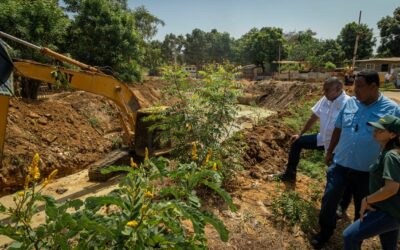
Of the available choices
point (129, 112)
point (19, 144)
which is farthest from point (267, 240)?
point (19, 144)

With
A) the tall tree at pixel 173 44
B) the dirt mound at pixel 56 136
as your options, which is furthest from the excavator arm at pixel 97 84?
the tall tree at pixel 173 44

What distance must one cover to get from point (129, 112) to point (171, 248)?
6160 mm

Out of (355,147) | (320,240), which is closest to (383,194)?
(355,147)

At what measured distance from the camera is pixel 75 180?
26.3 ft

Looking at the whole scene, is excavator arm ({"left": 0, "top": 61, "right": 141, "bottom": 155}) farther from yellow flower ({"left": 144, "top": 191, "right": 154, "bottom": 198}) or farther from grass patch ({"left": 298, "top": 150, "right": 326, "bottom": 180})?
yellow flower ({"left": 144, "top": 191, "right": 154, "bottom": 198})

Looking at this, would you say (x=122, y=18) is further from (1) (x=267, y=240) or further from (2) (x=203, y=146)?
(1) (x=267, y=240)

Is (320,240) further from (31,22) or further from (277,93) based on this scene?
(277,93)

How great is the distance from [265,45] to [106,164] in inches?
1643

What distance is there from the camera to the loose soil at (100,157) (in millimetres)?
4227

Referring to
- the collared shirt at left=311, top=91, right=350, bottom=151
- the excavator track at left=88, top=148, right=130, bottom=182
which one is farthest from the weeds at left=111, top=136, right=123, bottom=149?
the collared shirt at left=311, top=91, right=350, bottom=151

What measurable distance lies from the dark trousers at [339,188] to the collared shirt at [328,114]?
852mm

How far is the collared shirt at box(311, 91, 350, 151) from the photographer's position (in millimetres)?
4594

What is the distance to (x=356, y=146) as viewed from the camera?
145 inches

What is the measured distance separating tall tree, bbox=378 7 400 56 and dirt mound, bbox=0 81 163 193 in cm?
3711
